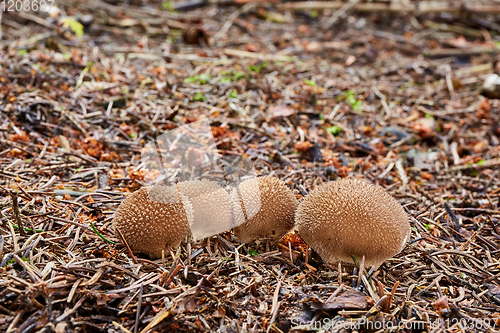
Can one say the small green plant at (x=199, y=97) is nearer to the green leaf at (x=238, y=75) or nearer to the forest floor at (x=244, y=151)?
the forest floor at (x=244, y=151)

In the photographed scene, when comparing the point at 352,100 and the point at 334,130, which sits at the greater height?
Answer: the point at 352,100

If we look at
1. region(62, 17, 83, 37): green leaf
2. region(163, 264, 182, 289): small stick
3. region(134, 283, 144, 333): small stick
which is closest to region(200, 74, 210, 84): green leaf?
region(62, 17, 83, 37): green leaf

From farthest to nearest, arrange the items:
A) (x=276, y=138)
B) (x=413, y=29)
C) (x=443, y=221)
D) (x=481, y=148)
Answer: (x=413, y=29) → (x=481, y=148) → (x=276, y=138) → (x=443, y=221)

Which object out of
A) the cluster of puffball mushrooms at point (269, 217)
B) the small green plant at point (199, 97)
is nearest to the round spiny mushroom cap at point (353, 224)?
the cluster of puffball mushrooms at point (269, 217)

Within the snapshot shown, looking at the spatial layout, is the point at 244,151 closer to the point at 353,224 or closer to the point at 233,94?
the point at 233,94

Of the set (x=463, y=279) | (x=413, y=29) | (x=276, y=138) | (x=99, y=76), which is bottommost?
(x=463, y=279)

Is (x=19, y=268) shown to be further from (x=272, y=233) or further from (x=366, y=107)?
(x=366, y=107)

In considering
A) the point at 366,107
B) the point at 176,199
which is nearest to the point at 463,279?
the point at 176,199

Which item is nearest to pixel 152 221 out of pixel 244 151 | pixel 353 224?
pixel 353 224
